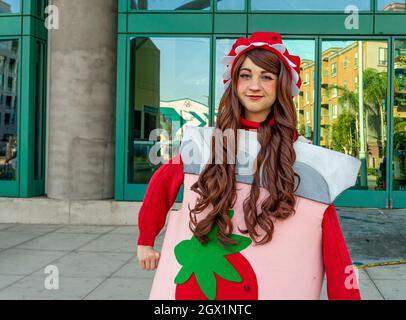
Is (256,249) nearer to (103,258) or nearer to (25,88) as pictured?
(103,258)

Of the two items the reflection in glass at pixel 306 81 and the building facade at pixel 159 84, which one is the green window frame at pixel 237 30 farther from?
the reflection in glass at pixel 306 81

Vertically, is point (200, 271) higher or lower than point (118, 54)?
lower

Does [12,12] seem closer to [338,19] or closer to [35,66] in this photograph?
[35,66]

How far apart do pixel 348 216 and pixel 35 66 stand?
6.55 m

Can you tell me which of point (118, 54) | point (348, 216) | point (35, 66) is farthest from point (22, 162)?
point (348, 216)

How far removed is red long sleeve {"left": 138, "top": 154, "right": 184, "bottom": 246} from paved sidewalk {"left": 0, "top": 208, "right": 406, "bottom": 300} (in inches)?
112

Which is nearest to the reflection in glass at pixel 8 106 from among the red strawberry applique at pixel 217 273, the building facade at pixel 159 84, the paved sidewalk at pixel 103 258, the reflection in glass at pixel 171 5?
the building facade at pixel 159 84

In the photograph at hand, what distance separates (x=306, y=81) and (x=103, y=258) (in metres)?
5.40

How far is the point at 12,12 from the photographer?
968 cm

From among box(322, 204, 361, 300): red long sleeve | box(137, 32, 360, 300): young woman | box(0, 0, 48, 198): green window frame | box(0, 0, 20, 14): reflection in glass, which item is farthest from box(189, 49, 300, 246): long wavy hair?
box(0, 0, 20, 14): reflection in glass

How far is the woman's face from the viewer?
1995 millimetres

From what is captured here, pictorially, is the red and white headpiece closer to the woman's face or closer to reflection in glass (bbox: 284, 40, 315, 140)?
the woman's face

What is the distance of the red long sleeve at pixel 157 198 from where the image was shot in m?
2.08
